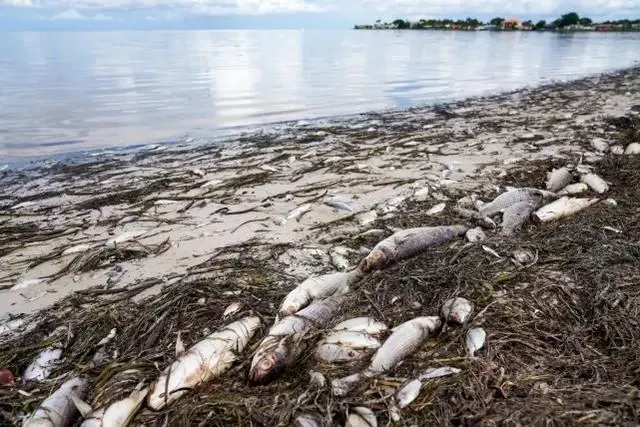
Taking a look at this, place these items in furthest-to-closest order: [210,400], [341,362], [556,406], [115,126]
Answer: [115,126] < [341,362] < [210,400] < [556,406]

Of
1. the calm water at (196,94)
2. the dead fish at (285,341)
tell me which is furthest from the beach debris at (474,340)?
the calm water at (196,94)

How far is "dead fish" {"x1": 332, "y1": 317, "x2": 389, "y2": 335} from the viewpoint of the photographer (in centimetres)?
341

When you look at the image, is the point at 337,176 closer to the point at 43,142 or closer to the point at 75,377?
the point at 75,377

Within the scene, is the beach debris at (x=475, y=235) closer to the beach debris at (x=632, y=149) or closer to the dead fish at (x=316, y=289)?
the dead fish at (x=316, y=289)

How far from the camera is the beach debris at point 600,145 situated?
8.45m

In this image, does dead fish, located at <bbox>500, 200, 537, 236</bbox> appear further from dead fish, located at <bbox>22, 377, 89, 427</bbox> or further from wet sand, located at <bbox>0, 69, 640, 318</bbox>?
dead fish, located at <bbox>22, 377, 89, 427</bbox>

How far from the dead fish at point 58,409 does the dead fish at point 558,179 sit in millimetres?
6372

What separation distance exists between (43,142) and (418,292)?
38.2 ft

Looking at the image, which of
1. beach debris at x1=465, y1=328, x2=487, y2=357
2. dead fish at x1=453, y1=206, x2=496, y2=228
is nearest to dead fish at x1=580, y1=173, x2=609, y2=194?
dead fish at x1=453, y1=206, x2=496, y2=228

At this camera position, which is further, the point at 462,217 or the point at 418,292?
the point at 462,217

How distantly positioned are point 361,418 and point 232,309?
1.66 m

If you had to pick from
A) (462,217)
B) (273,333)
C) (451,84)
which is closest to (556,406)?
(273,333)

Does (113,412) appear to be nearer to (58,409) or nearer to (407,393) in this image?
(58,409)

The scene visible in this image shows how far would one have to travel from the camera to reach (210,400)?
2.80m
